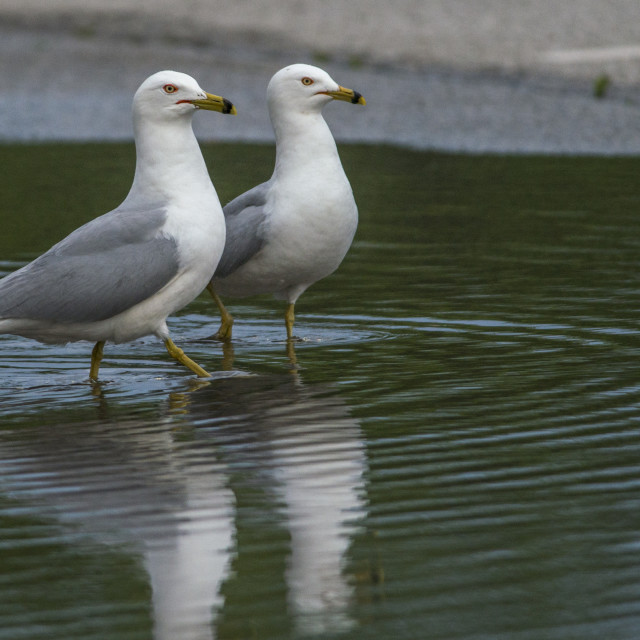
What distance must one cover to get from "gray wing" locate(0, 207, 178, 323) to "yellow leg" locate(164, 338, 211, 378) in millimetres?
479

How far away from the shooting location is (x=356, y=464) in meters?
5.79

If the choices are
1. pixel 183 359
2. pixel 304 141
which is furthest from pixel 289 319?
pixel 183 359

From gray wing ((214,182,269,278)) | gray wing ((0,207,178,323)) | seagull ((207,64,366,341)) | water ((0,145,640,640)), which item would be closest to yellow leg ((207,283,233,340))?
seagull ((207,64,366,341))

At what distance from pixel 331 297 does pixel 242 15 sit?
44.9ft

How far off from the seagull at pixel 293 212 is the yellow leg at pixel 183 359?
0.92m

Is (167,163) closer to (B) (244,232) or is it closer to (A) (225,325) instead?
(B) (244,232)

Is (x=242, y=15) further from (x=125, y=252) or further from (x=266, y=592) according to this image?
(x=266, y=592)

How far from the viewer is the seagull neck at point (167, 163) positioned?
7.31 metres

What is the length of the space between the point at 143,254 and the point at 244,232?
4.35 feet

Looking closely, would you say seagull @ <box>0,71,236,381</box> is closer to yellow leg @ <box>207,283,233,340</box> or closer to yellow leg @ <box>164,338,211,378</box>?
yellow leg @ <box>164,338,211,378</box>

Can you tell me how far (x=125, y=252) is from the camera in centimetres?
708

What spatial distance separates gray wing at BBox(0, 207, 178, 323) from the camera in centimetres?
702

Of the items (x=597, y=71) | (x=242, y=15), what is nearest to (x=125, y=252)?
(x=597, y=71)

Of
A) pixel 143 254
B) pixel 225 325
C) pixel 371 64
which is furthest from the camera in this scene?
pixel 371 64
